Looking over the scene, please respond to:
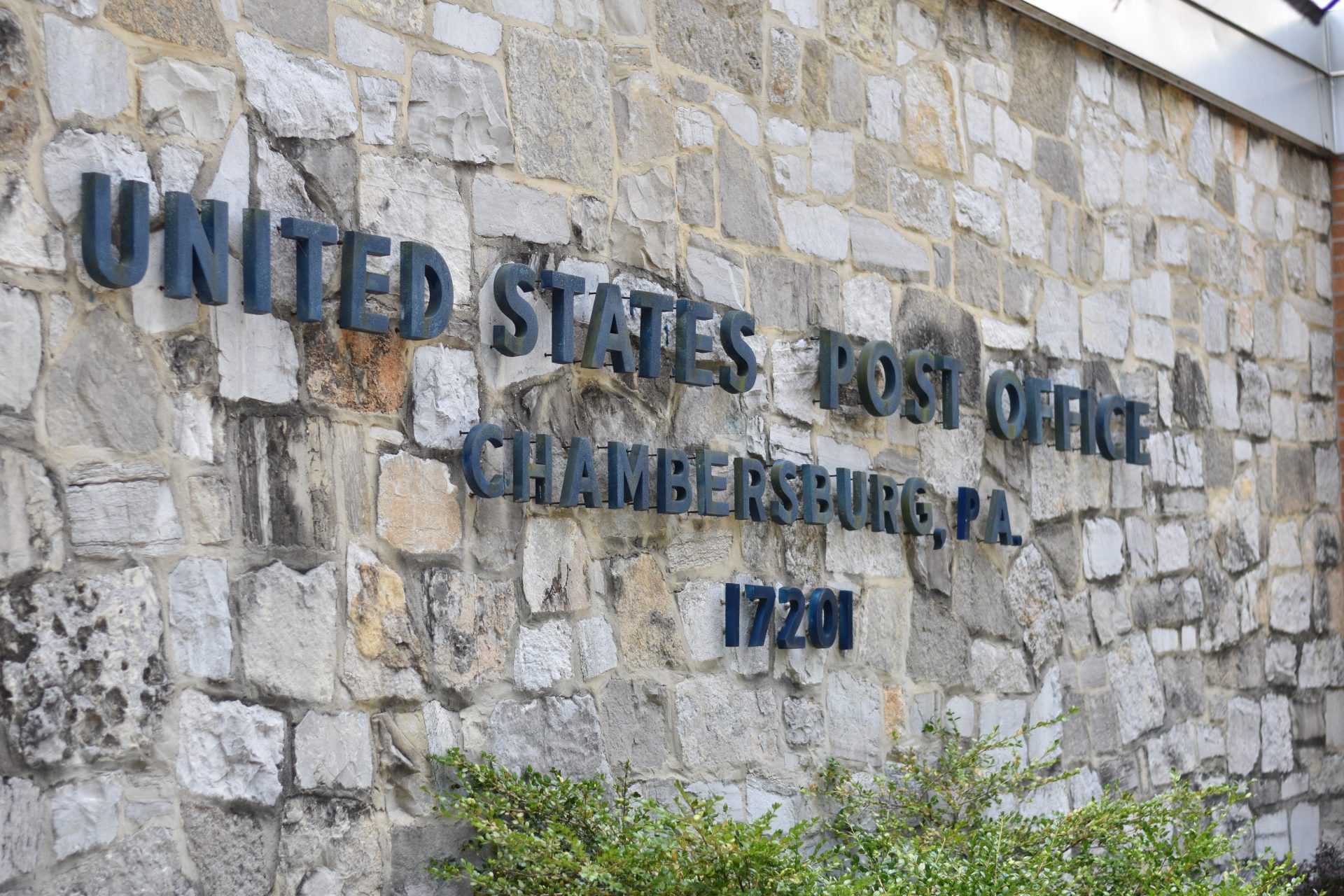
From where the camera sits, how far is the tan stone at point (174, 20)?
294 centimetres

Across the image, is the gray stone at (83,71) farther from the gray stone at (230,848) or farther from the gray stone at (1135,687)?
the gray stone at (1135,687)

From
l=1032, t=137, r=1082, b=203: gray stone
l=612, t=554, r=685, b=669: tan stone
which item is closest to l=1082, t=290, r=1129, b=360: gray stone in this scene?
l=1032, t=137, r=1082, b=203: gray stone

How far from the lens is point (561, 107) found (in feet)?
12.2

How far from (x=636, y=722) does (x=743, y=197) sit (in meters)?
1.52

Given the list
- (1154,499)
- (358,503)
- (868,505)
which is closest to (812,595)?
(868,505)

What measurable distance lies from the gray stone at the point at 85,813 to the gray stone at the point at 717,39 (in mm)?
2330

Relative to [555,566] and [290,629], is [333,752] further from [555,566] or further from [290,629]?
[555,566]

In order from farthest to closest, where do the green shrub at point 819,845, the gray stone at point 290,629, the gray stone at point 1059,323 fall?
1. the gray stone at point 1059,323
2. the green shrub at point 819,845
3. the gray stone at point 290,629

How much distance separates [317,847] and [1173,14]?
4639mm

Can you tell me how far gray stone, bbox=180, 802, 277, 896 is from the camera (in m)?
2.91

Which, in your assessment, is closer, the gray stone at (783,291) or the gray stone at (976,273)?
the gray stone at (783,291)

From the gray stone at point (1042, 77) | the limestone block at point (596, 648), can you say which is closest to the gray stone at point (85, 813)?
the limestone block at point (596, 648)

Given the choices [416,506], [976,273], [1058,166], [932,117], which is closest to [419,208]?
[416,506]

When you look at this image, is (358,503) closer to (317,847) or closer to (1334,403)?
(317,847)
